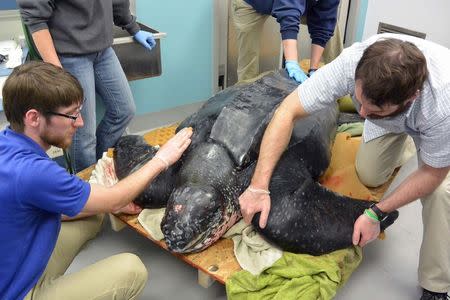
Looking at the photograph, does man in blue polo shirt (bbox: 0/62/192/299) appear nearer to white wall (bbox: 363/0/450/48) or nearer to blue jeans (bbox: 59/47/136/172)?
blue jeans (bbox: 59/47/136/172)

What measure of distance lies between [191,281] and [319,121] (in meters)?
0.91

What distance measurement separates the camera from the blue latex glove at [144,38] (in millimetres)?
2246

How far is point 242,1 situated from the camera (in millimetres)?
2625

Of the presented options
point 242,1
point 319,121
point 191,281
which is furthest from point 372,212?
point 242,1

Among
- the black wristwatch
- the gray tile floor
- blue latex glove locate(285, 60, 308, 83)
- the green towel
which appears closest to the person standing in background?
the gray tile floor

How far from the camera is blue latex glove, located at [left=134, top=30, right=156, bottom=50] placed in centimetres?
225

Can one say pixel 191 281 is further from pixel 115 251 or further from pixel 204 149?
pixel 204 149

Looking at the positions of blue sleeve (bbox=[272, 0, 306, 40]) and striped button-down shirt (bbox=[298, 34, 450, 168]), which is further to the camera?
blue sleeve (bbox=[272, 0, 306, 40])

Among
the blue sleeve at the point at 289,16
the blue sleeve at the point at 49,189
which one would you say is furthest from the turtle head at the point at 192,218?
the blue sleeve at the point at 289,16

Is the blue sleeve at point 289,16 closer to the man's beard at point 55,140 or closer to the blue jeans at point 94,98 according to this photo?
the blue jeans at point 94,98

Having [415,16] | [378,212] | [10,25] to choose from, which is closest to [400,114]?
[378,212]

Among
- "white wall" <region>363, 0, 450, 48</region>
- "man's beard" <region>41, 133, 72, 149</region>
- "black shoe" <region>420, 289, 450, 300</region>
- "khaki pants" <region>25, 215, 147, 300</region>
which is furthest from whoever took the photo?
"white wall" <region>363, 0, 450, 48</region>

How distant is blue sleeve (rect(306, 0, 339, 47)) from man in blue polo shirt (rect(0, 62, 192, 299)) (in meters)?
1.67

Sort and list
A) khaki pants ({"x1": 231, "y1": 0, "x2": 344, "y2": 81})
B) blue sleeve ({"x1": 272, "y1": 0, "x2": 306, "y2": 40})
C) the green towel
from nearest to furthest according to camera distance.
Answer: the green towel, blue sleeve ({"x1": 272, "y1": 0, "x2": 306, "y2": 40}), khaki pants ({"x1": 231, "y1": 0, "x2": 344, "y2": 81})
